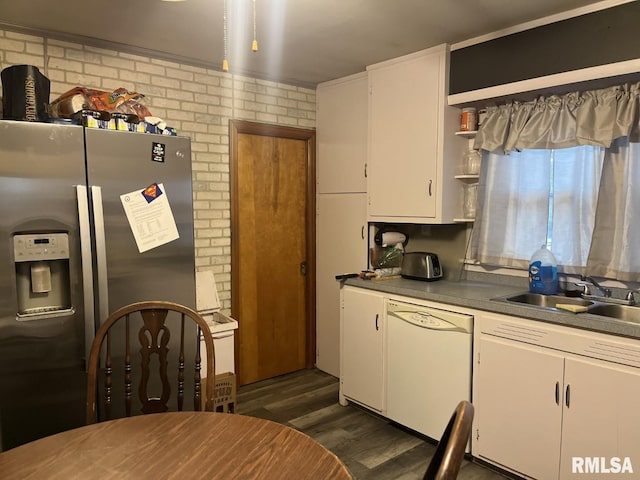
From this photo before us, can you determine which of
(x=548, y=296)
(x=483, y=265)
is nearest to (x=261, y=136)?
(x=483, y=265)

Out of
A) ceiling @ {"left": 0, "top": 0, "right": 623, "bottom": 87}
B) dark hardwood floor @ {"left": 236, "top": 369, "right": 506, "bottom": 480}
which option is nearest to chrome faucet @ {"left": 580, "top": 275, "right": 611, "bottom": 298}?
dark hardwood floor @ {"left": 236, "top": 369, "right": 506, "bottom": 480}

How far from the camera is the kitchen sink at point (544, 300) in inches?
101

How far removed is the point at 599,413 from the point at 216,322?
2.18 m

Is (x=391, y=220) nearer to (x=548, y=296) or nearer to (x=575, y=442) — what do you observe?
(x=548, y=296)

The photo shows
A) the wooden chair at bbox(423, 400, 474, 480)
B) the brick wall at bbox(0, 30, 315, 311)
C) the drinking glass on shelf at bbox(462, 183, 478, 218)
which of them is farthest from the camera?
the drinking glass on shelf at bbox(462, 183, 478, 218)

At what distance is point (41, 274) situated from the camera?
2.04 metres

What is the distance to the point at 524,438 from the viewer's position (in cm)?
238

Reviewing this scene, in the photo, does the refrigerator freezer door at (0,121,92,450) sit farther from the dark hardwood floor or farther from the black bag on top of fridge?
the dark hardwood floor

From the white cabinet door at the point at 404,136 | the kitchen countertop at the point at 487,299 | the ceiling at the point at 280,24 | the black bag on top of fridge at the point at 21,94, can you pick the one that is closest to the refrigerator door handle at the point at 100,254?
the black bag on top of fridge at the point at 21,94

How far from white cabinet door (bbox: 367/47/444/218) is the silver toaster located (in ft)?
0.97

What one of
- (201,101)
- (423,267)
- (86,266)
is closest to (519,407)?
(423,267)

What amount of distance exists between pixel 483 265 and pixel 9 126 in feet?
8.87

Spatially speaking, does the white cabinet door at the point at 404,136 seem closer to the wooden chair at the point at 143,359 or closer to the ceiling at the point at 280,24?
the ceiling at the point at 280,24

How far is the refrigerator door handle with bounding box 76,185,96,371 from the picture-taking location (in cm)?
208
